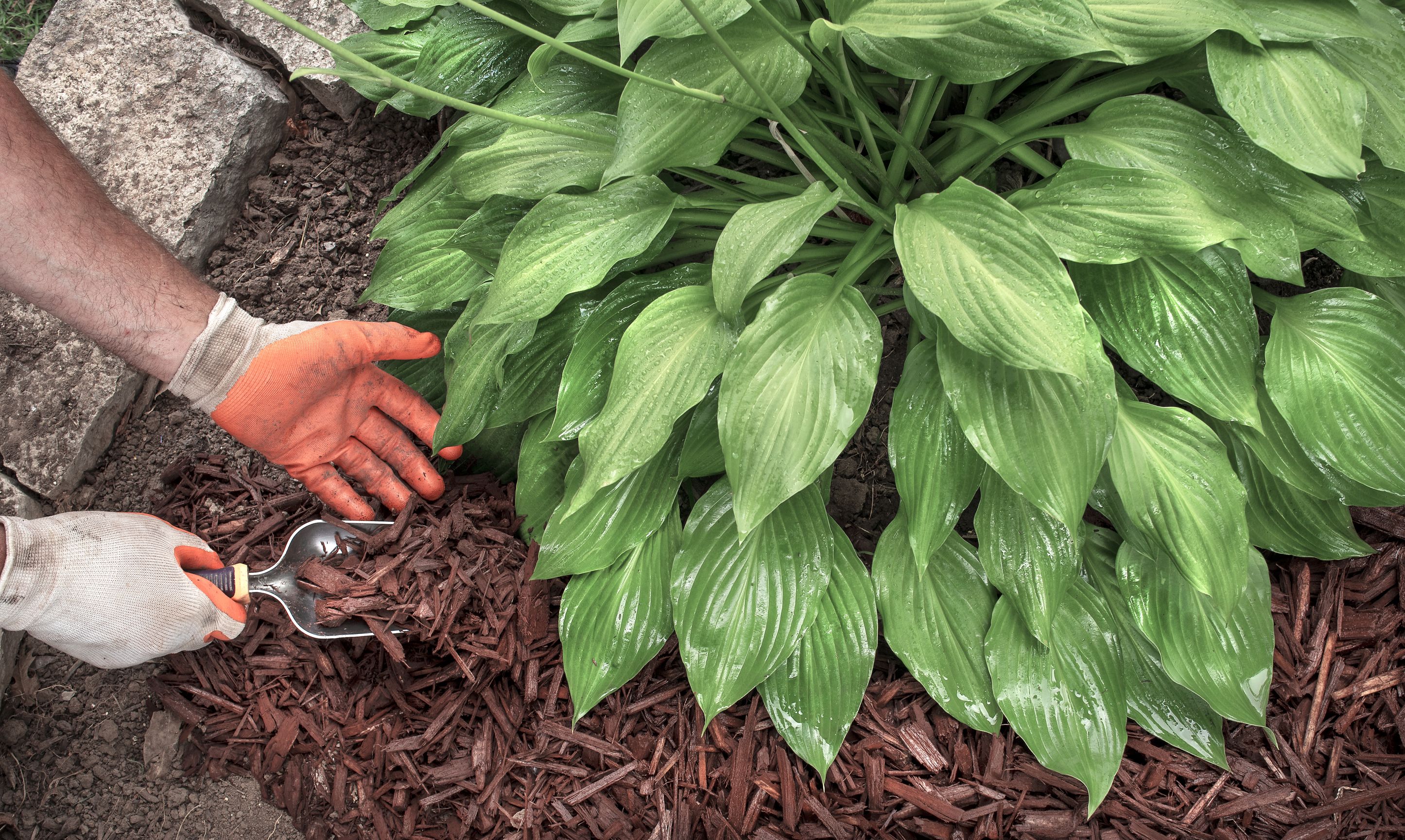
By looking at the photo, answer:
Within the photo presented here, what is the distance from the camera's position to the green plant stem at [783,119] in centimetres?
91

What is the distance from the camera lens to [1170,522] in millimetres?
1238

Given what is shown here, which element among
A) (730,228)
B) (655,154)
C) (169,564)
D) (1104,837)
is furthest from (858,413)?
(169,564)

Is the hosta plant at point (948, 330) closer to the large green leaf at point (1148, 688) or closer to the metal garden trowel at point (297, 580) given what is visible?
the large green leaf at point (1148, 688)

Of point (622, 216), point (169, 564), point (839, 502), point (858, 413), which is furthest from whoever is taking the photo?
point (839, 502)

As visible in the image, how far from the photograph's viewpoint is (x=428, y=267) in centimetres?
163

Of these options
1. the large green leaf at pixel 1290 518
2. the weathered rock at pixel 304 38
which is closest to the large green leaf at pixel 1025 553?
the large green leaf at pixel 1290 518

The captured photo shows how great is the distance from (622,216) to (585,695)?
0.82 metres

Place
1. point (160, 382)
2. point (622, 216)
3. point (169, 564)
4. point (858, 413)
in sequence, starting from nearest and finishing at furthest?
point (858, 413) → point (622, 216) → point (169, 564) → point (160, 382)

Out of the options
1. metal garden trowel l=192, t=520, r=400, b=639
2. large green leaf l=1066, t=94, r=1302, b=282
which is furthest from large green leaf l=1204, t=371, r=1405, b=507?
metal garden trowel l=192, t=520, r=400, b=639

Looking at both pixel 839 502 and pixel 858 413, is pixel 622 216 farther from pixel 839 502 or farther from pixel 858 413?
pixel 839 502

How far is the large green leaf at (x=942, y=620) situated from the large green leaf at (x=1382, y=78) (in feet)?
2.80

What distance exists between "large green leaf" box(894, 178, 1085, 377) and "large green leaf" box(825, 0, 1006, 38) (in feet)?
0.66

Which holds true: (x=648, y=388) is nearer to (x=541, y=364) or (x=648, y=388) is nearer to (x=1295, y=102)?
(x=541, y=364)

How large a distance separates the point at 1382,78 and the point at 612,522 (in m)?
1.37
